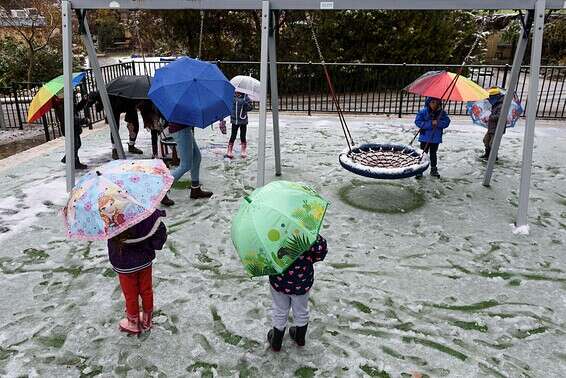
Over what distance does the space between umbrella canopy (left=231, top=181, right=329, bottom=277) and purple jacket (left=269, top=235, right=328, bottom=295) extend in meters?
0.29

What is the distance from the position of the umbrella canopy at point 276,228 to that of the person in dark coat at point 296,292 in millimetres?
286

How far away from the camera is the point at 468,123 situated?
402 inches

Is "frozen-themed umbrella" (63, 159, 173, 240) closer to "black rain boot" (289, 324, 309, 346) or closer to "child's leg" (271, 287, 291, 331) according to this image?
"child's leg" (271, 287, 291, 331)

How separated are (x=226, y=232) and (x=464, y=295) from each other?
2.51 meters

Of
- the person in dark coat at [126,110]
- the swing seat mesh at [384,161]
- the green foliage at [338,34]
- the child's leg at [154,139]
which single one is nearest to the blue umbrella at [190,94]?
the swing seat mesh at [384,161]

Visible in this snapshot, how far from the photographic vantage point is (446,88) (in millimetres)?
5402

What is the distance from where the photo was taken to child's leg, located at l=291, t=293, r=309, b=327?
3016 mm

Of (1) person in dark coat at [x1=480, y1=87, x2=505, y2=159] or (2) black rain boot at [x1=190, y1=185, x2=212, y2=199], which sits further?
(1) person in dark coat at [x1=480, y1=87, x2=505, y2=159]

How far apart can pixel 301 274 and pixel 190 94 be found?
2950 mm

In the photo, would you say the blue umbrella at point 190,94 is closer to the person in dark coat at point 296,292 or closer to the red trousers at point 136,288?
the red trousers at point 136,288

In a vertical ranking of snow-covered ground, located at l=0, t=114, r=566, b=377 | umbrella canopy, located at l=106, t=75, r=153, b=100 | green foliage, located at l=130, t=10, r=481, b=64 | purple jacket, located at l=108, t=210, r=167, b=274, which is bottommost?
snow-covered ground, located at l=0, t=114, r=566, b=377

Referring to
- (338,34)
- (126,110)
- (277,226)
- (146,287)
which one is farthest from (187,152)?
(338,34)

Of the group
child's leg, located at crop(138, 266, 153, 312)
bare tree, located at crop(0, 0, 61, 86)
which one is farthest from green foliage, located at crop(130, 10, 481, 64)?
child's leg, located at crop(138, 266, 153, 312)

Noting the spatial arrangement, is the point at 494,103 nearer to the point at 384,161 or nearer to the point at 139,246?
the point at 384,161
